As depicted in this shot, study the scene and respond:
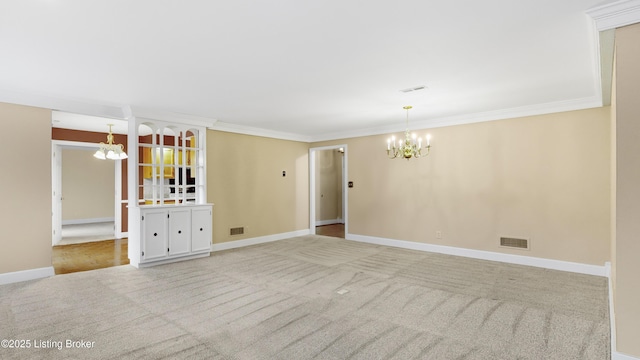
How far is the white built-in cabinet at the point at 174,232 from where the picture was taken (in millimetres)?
4895

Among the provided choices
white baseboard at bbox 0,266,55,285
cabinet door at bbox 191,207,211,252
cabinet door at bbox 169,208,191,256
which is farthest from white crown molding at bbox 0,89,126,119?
white baseboard at bbox 0,266,55,285

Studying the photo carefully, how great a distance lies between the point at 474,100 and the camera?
14.7 feet

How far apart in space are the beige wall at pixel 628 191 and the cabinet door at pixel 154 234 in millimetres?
5415

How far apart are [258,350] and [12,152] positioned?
4.32 metres

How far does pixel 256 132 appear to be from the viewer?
679cm

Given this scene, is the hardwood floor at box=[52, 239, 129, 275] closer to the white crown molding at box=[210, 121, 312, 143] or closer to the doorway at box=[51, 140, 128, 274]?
the doorway at box=[51, 140, 128, 274]

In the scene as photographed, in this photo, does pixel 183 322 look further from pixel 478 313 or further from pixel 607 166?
pixel 607 166

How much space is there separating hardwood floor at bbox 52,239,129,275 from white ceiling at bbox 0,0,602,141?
239 cm

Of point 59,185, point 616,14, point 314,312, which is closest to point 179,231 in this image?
point 314,312

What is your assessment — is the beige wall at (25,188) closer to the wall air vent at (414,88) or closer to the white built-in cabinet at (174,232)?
the white built-in cabinet at (174,232)

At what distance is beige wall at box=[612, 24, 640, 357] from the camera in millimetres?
2166

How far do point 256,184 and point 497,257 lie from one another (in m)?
4.75

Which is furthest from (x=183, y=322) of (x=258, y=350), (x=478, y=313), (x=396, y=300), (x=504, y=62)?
(x=504, y=62)

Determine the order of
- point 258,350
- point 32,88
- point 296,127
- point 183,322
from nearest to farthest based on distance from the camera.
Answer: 1. point 258,350
2. point 183,322
3. point 32,88
4. point 296,127
